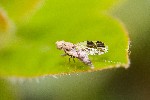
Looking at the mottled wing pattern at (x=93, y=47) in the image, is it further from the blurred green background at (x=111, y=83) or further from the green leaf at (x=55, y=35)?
the blurred green background at (x=111, y=83)

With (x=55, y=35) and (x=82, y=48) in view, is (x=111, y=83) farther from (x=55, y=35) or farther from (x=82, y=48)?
(x=82, y=48)

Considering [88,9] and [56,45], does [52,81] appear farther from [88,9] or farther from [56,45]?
[56,45]

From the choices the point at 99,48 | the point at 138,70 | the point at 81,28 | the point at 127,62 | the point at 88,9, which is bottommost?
the point at 127,62

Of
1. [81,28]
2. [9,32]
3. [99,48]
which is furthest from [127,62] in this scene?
[9,32]

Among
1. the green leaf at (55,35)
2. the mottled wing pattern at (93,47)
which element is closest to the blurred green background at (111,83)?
the green leaf at (55,35)

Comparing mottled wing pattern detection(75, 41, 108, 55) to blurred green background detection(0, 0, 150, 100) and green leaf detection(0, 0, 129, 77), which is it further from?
blurred green background detection(0, 0, 150, 100)

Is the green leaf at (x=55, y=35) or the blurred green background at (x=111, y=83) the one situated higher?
the blurred green background at (x=111, y=83)
